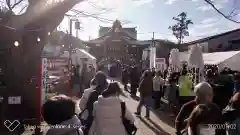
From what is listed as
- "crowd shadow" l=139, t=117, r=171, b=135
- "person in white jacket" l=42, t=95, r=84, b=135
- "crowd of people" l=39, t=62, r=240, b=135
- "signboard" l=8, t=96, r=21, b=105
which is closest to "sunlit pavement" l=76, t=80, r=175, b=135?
"crowd shadow" l=139, t=117, r=171, b=135

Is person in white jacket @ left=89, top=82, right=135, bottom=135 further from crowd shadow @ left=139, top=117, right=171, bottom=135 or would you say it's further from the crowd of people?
crowd shadow @ left=139, top=117, right=171, bottom=135

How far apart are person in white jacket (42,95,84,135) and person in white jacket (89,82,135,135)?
4.05 feet

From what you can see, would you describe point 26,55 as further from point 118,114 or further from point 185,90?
point 185,90

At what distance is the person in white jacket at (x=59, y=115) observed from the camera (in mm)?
2406

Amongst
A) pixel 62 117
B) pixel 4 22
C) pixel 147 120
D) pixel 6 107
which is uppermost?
pixel 4 22

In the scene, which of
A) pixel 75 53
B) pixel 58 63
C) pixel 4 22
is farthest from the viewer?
pixel 75 53

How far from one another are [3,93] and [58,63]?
2527 millimetres

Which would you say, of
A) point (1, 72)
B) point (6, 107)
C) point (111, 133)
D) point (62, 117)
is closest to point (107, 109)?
point (111, 133)

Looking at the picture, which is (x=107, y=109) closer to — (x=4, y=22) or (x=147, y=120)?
(x=4, y=22)

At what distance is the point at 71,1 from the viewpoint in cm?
619

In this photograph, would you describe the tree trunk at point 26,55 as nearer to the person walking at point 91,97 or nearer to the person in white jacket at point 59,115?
the person walking at point 91,97

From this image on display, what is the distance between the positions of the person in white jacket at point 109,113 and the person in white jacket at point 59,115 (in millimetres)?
1234

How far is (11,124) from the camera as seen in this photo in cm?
649

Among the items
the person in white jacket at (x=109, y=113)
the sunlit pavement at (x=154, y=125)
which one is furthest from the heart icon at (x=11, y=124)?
the person in white jacket at (x=109, y=113)
